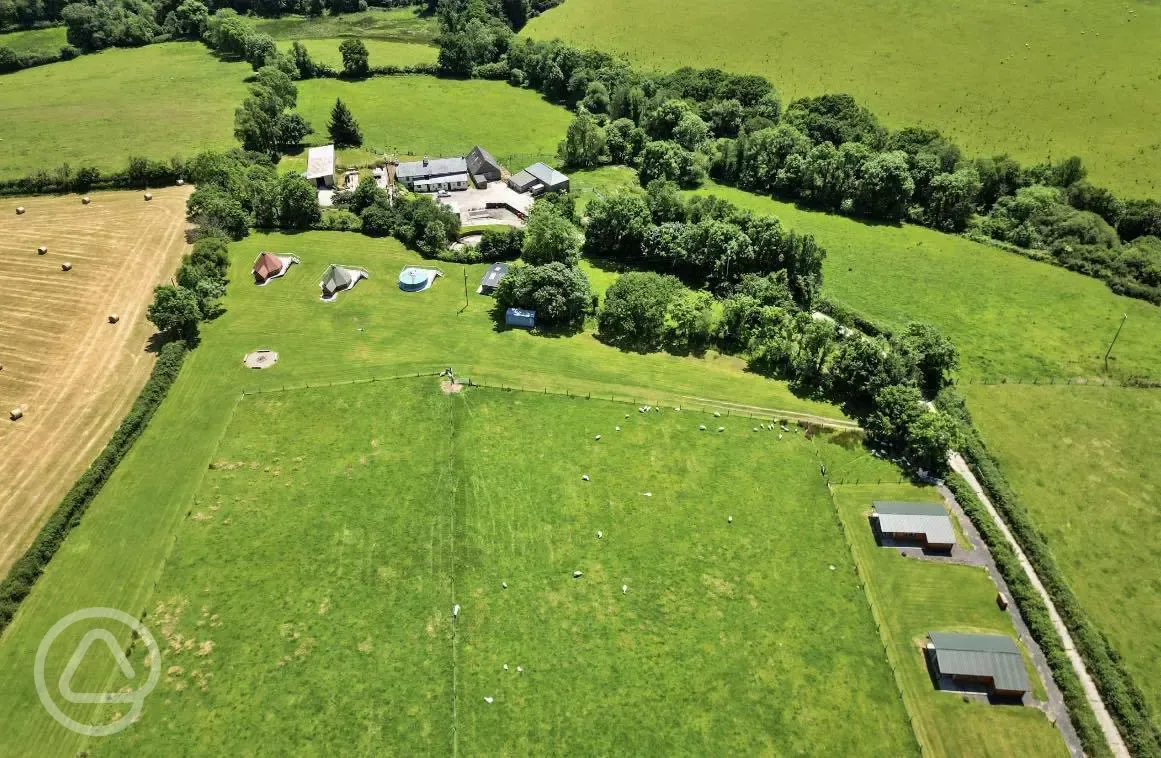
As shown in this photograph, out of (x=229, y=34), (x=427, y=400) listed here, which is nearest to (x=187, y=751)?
(x=427, y=400)

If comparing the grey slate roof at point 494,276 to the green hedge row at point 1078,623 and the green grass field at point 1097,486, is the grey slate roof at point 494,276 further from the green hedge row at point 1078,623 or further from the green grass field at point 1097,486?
the green grass field at point 1097,486

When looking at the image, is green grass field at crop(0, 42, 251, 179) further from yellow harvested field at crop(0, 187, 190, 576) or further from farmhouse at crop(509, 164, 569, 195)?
farmhouse at crop(509, 164, 569, 195)

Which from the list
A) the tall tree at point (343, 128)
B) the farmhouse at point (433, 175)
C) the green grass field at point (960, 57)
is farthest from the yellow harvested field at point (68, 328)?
the green grass field at point (960, 57)

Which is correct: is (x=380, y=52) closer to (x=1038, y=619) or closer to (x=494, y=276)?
(x=494, y=276)

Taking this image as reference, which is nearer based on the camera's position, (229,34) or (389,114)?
(389,114)

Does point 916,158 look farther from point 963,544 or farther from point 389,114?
point 389,114

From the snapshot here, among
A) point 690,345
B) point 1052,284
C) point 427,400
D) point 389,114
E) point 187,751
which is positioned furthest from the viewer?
point 389,114
